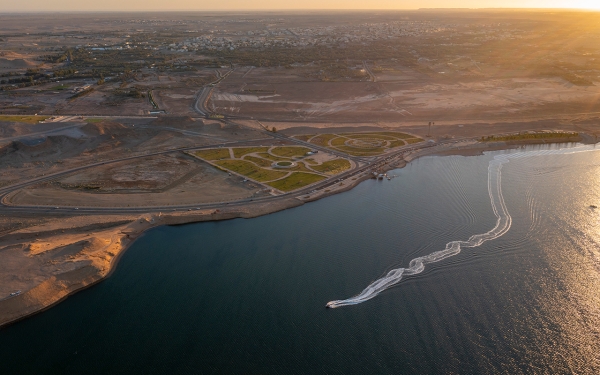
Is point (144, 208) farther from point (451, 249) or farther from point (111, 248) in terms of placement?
point (451, 249)

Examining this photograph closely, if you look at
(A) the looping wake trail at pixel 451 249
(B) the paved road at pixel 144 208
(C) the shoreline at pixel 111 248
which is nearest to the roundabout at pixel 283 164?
(B) the paved road at pixel 144 208

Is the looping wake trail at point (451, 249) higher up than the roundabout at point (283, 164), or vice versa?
the roundabout at point (283, 164)

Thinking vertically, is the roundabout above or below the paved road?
above

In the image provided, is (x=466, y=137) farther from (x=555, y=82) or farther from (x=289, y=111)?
(x=555, y=82)

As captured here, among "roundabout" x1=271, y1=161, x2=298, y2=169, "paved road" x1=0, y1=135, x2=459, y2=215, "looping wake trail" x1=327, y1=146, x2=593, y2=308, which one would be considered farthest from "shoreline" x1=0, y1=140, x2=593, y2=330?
"looping wake trail" x1=327, y1=146, x2=593, y2=308

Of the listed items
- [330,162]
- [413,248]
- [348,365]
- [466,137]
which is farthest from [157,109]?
[348,365]

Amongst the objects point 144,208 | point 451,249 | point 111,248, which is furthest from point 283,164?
point 451,249

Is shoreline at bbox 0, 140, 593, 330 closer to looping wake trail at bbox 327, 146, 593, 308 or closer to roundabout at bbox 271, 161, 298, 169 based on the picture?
roundabout at bbox 271, 161, 298, 169

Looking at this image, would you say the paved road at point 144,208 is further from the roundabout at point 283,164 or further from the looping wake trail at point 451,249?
the looping wake trail at point 451,249
